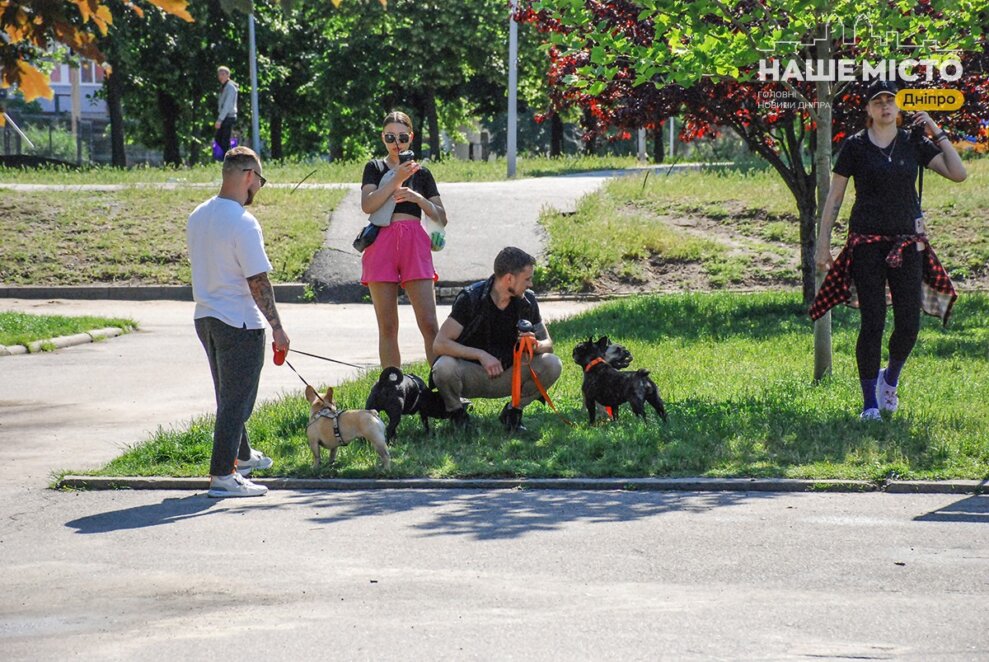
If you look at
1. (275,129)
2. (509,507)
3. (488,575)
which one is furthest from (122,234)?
(275,129)

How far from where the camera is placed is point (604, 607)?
5.35 m

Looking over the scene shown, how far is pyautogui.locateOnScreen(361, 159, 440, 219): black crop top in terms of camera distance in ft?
32.2

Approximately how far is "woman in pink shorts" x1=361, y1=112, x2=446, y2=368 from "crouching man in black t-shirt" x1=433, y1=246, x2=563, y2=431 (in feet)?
2.16

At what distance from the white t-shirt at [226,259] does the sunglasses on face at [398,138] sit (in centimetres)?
209

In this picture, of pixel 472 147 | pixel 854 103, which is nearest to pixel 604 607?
pixel 854 103

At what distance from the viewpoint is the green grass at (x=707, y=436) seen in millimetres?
8102

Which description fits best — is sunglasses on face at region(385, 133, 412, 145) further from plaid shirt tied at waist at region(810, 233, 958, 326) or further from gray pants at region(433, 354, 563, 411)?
plaid shirt tied at waist at region(810, 233, 958, 326)

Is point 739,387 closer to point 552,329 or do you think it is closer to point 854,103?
point 552,329

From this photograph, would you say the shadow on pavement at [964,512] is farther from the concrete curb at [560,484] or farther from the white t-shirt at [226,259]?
the white t-shirt at [226,259]

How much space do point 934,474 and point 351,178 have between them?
22.3 meters

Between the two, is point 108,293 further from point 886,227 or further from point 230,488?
point 886,227

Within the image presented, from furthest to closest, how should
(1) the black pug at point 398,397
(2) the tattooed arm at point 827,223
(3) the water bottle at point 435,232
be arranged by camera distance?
(3) the water bottle at point 435,232 < (2) the tattooed arm at point 827,223 < (1) the black pug at point 398,397

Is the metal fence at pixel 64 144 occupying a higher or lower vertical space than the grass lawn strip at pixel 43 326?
higher

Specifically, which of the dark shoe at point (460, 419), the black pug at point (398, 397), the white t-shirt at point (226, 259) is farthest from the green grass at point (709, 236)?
the white t-shirt at point (226, 259)
